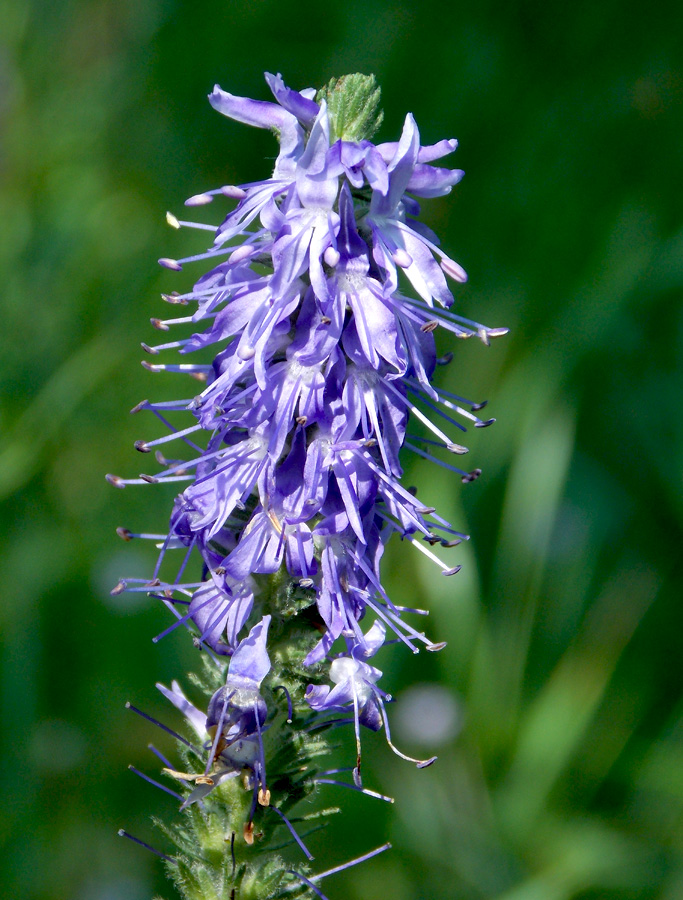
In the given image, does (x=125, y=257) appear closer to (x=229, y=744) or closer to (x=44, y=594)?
(x=44, y=594)

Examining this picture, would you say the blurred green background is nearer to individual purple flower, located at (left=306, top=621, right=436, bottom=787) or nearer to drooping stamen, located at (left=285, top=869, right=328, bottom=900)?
drooping stamen, located at (left=285, top=869, right=328, bottom=900)

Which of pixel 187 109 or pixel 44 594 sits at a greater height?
pixel 187 109

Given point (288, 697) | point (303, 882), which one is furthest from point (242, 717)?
point (303, 882)

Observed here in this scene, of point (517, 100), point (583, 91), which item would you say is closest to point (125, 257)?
point (517, 100)

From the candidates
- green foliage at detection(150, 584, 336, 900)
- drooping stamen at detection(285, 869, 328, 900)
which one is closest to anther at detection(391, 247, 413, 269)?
green foliage at detection(150, 584, 336, 900)

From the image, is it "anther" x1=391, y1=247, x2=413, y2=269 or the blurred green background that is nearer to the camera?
"anther" x1=391, y1=247, x2=413, y2=269

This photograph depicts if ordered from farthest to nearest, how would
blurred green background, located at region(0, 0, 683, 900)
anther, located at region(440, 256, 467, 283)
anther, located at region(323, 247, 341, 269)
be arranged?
blurred green background, located at region(0, 0, 683, 900) < anther, located at region(440, 256, 467, 283) < anther, located at region(323, 247, 341, 269)

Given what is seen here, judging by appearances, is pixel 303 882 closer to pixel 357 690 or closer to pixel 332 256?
pixel 357 690
